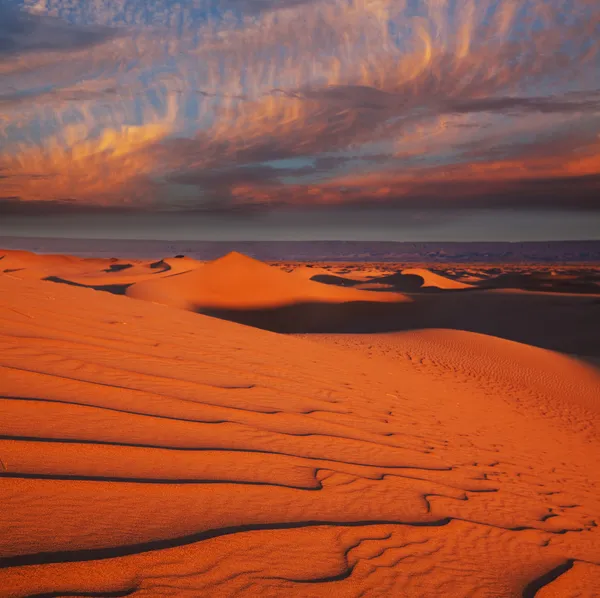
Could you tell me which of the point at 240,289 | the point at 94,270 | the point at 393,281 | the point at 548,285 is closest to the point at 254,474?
the point at 240,289

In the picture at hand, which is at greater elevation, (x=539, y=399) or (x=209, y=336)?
(x=209, y=336)

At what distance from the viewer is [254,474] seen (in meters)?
2.99

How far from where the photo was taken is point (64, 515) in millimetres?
2146

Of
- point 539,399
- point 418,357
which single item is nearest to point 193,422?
point 539,399

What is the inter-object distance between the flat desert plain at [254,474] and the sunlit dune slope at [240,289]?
18670mm

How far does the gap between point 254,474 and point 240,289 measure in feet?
89.2

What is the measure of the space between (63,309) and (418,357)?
7.57 metres

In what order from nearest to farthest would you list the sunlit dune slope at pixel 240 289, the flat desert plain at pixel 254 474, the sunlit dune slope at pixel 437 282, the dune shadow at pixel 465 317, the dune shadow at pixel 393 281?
the flat desert plain at pixel 254 474
the dune shadow at pixel 465 317
the sunlit dune slope at pixel 240 289
the sunlit dune slope at pixel 437 282
the dune shadow at pixel 393 281

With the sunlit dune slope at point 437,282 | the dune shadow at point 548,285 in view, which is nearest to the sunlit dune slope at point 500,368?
the dune shadow at point 548,285

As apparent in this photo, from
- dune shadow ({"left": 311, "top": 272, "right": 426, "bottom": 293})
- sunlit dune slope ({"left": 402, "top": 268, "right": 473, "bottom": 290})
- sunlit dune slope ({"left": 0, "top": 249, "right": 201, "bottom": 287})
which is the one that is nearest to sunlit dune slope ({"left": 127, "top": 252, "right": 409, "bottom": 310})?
sunlit dune slope ({"left": 0, "top": 249, "right": 201, "bottom": 287})

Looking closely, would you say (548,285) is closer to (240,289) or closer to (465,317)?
(465,317)

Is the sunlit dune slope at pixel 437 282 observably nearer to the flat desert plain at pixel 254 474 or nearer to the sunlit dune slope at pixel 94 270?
the sunlit dune slope at pixel 94 270

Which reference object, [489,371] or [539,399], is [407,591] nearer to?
[539,399]

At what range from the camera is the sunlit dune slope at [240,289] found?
26.9 metres
